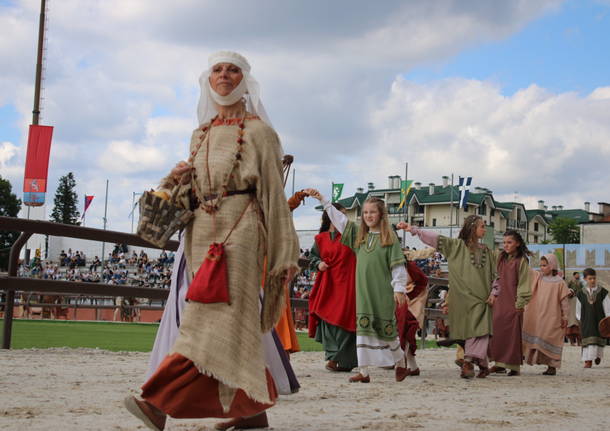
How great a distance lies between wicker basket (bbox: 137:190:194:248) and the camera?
477cm

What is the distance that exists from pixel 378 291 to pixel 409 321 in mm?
1334

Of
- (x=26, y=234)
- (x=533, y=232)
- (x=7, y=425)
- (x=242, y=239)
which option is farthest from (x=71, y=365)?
(x=533, y=232)

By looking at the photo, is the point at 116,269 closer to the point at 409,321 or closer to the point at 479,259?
the point at 409,321

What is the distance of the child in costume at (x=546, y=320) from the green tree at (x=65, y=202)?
84.5 meters

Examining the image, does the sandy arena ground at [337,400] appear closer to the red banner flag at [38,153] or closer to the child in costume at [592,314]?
the child in costume at [592,314]

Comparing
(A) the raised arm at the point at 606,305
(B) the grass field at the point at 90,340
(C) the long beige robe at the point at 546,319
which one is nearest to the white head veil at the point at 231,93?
(B) the grass field at the point at 90,340

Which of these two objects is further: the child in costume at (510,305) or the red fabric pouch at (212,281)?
the child in costume at (510,305)

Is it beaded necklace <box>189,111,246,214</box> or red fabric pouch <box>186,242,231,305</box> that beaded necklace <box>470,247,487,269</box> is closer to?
beaded necklace <box>189,111,246,214</box>

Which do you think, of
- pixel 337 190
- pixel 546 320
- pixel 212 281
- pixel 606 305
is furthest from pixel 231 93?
pixel 337 190

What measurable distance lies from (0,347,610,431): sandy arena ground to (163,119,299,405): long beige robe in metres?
0.73

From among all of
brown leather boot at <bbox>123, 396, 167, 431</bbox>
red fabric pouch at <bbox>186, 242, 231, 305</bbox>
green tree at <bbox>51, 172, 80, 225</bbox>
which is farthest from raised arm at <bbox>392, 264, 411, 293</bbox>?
green tree at <bbox>51, 172, 80, 225</bbox>

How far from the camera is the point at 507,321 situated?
10.5 m

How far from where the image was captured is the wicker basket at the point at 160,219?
4.77 meters

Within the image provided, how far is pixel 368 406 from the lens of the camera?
625cm
